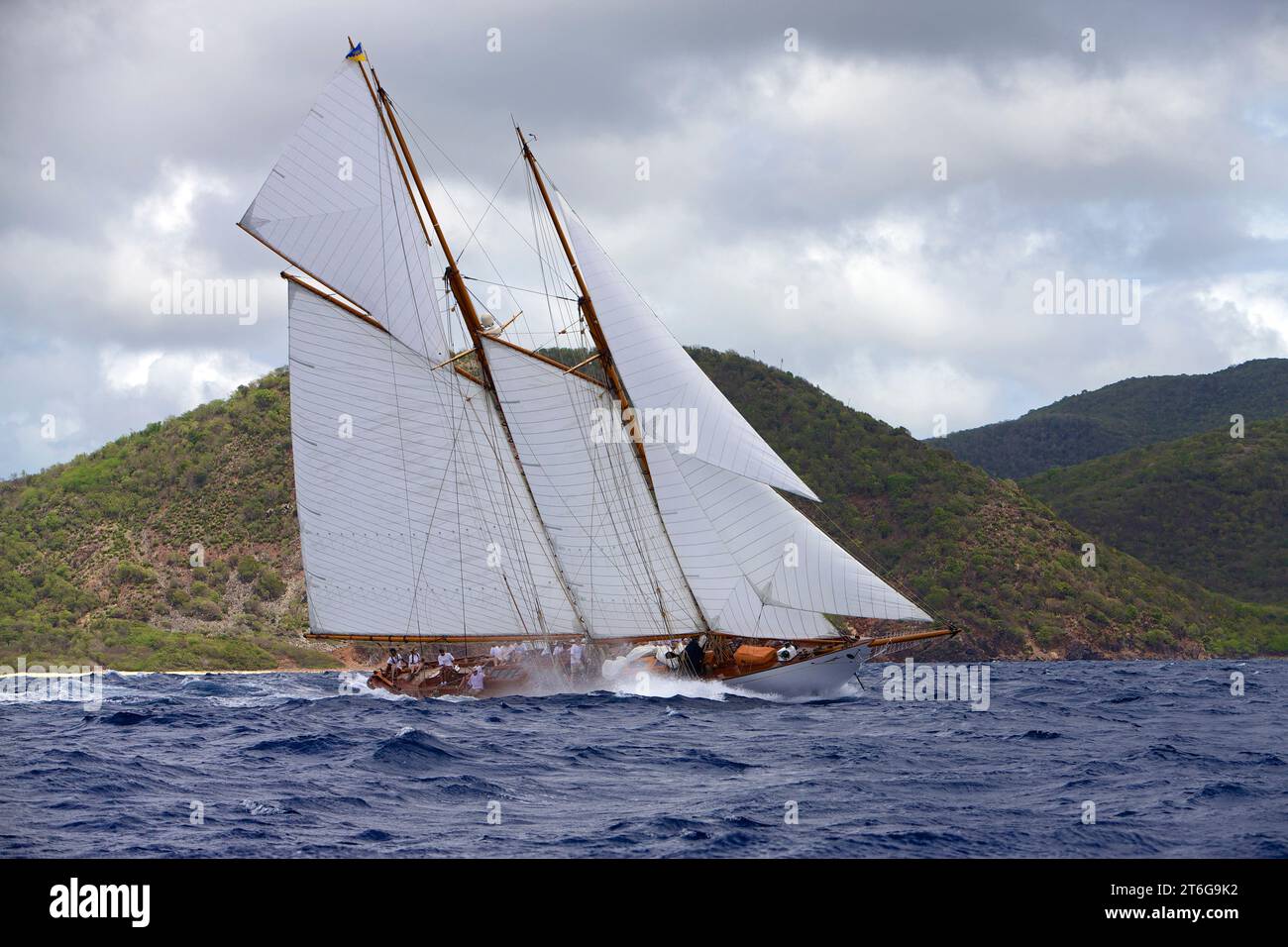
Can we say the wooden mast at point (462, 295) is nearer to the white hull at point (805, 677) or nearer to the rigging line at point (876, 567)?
the white hull at point (805, 677)

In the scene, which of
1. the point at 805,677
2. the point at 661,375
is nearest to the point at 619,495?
the point at 661,375

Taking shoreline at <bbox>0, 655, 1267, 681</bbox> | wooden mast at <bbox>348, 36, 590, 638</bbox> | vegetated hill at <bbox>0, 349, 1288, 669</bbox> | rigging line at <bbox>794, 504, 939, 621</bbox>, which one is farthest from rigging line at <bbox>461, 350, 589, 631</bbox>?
rigging line at <bbox>794, 504, 939, 621</bbox>

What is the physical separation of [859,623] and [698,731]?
63.5 m

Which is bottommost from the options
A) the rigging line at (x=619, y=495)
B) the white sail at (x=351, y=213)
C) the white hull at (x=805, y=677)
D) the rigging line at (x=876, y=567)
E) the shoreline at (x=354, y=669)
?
the shoreline at (x=354, y=669)

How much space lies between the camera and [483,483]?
44.7 meters

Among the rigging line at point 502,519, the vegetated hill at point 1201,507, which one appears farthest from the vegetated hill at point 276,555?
the rigging line at point 502,519

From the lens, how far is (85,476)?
114312 millimetres

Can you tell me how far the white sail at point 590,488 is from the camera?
42094 mm

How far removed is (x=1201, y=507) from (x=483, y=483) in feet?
363

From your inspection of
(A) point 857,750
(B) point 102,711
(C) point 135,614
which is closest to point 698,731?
(A) point 857,750

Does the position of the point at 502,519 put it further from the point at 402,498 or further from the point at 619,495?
the point at 619,495

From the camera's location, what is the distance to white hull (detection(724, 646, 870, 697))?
4319cm

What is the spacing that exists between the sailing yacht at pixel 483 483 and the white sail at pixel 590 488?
7 cm
